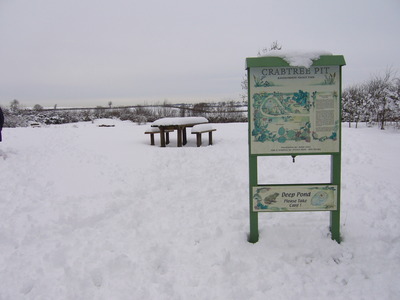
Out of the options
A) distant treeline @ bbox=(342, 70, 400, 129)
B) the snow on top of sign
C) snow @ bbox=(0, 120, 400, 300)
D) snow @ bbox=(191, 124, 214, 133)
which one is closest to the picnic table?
snow @ bbox=(191, 124, 214, 133)

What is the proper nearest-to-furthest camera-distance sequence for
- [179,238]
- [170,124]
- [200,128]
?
[179,238]
[170,124]
[200,128]

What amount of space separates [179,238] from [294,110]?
6.84ft

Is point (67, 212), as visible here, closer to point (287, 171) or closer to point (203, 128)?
point (287, 171)

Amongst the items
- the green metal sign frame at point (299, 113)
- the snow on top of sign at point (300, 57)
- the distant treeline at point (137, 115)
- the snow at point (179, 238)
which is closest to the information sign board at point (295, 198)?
the green metal sign frame at point (299, 113)

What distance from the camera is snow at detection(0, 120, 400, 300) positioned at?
2.96m

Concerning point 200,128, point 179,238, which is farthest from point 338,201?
point 200,128

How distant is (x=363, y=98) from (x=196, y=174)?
1204 cm

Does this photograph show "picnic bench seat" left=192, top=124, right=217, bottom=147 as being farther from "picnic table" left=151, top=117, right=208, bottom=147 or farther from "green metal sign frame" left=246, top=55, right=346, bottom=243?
"green metal sign frame" left=246, top=55, right=346, bottom=243

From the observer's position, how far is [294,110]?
135 inches

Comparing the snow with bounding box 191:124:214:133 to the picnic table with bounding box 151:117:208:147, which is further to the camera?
the snow with bounding box 191:124:214:133

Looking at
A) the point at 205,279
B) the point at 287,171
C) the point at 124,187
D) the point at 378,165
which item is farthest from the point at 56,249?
the point at 378,165

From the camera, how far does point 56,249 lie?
347 cm

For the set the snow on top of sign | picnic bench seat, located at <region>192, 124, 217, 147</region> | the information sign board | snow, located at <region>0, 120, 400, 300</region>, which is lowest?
snow, located at <region>0, 120, 400, 300</region>

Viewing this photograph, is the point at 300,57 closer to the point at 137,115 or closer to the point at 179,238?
the point at 179,238
